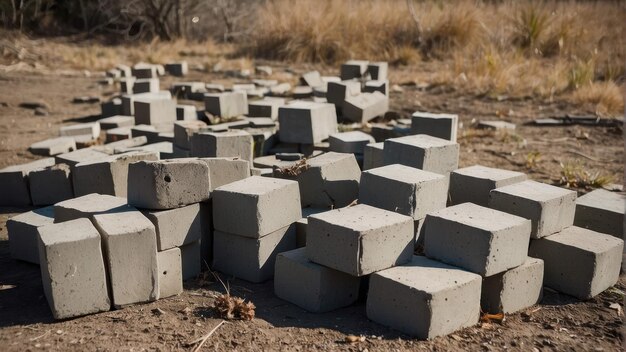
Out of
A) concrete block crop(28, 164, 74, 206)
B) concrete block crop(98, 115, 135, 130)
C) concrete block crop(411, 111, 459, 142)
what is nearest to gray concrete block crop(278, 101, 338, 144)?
concrete block crop(411, 111, 459, 142)

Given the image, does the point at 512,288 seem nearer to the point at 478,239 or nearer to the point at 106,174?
the point at 478,239

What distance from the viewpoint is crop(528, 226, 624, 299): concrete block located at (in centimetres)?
439

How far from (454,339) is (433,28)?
11.4 m

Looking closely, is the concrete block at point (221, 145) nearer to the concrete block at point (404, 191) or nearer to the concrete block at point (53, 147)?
the concrete block at point (404, 191)

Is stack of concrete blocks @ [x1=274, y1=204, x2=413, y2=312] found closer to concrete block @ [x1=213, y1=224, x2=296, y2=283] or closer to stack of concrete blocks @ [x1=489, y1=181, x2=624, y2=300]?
concrete block @ [x1=213, y1=224, x2=296, y2=283]

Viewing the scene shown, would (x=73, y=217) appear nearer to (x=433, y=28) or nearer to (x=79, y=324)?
(x=79, y=324)

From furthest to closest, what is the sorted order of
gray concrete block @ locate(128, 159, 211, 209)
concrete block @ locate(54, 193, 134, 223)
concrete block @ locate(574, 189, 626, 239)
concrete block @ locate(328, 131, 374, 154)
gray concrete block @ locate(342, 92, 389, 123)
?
gray concrete block @ locate(342, 92, 389, 123) → concrete block @ locate(328, 131, 374, 154) → concrete block @ locate(574, 189, 626, 239) → concrete block @ locate(54, 193, 134, 223) → gray concrete block @ locate(128, 159, 211, 209)

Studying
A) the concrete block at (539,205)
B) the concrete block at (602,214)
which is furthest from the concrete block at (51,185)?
the concrete block at (602,214)

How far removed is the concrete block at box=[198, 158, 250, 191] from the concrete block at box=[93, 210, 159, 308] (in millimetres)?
763

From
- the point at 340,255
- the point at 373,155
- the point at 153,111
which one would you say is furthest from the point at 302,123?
the point at 340,255

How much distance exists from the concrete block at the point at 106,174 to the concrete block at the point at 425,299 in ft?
8.17

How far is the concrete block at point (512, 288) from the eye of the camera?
4148mm

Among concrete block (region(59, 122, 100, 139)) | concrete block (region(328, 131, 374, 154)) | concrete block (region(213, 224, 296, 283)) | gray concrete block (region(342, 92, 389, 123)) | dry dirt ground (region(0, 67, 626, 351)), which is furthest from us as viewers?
gray concrete block (region(342, 92, 389, 123))

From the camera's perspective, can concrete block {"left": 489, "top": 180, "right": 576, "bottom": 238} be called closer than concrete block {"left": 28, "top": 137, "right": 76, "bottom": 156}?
Yes
